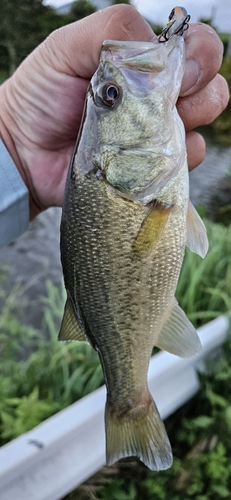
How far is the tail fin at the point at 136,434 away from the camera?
38.5 inches

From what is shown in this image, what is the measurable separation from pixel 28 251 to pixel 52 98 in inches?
90.9

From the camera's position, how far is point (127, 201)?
0.82 m

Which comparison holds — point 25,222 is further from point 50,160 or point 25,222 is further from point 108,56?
point 108,56

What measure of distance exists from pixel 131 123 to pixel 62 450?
116 cm

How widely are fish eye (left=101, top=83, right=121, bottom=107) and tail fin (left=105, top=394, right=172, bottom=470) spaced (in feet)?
2.31

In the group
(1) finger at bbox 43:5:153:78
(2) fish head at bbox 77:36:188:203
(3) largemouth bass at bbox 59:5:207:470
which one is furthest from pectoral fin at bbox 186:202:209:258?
(1) finger at bbox 43:5:153:78

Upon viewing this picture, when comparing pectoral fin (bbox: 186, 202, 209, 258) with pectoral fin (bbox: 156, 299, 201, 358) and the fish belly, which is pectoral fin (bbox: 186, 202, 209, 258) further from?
pectoral fin (bbox: 156, 299, 201, 358)

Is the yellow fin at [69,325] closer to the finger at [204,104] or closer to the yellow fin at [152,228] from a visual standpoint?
the yellow fin at [152,228]

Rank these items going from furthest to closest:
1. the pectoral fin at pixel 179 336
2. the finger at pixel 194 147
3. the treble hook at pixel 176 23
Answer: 1. the finger at pixel 194 147
2. the pectoral fin at pixel 179 336
3. the treble hook at pixel 176 23

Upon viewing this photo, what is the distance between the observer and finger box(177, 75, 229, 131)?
Answer: 3.22 ft

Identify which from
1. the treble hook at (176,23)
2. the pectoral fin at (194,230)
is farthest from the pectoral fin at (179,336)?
the treble hook at (176,23)

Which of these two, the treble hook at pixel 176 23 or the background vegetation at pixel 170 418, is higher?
the treble hook at pixel 176 23

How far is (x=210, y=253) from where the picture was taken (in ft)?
7.22

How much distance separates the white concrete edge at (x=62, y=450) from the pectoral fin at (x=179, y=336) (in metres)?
0.61
